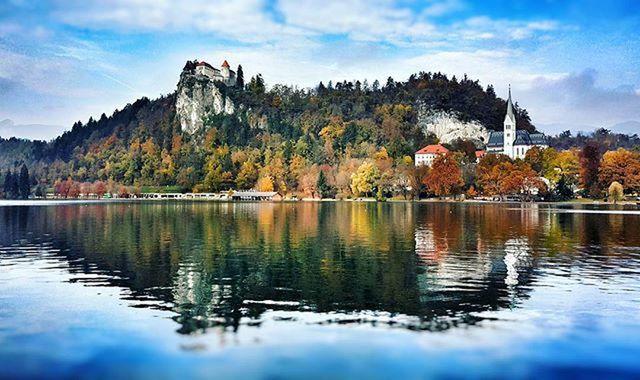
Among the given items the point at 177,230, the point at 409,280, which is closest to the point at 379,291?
the point at 409,280

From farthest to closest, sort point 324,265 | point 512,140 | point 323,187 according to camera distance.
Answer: point 512,140
point 323,187
point 324,265

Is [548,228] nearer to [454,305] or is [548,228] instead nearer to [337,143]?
[454,305]

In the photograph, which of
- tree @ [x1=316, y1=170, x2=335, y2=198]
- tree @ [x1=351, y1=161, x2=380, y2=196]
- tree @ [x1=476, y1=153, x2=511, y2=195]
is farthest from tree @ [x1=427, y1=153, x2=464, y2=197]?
tree @ [x1=316, y1=170, x2=335, y2=198]

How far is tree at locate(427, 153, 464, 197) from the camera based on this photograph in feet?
403

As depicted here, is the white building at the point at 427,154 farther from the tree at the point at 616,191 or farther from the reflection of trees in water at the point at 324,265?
the reflection of trees in water at the point at 324,265

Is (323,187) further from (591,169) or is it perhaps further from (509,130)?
(509,130)

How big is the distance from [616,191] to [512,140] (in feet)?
275

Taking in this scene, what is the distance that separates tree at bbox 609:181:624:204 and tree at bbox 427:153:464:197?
30.1 m

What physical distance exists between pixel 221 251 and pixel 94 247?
7932 millimetres

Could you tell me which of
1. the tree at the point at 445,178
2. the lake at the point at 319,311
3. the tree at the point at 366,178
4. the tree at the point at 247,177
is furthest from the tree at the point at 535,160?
the lake at the point at 319,311

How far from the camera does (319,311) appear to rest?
56.6ft

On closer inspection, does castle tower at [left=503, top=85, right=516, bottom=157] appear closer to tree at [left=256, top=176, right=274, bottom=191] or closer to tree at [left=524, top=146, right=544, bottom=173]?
tree at [left=524, top=146, right=544, bottom=173]

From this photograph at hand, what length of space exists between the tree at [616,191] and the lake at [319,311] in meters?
76.2

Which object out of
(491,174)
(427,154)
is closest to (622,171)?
(491,174)
